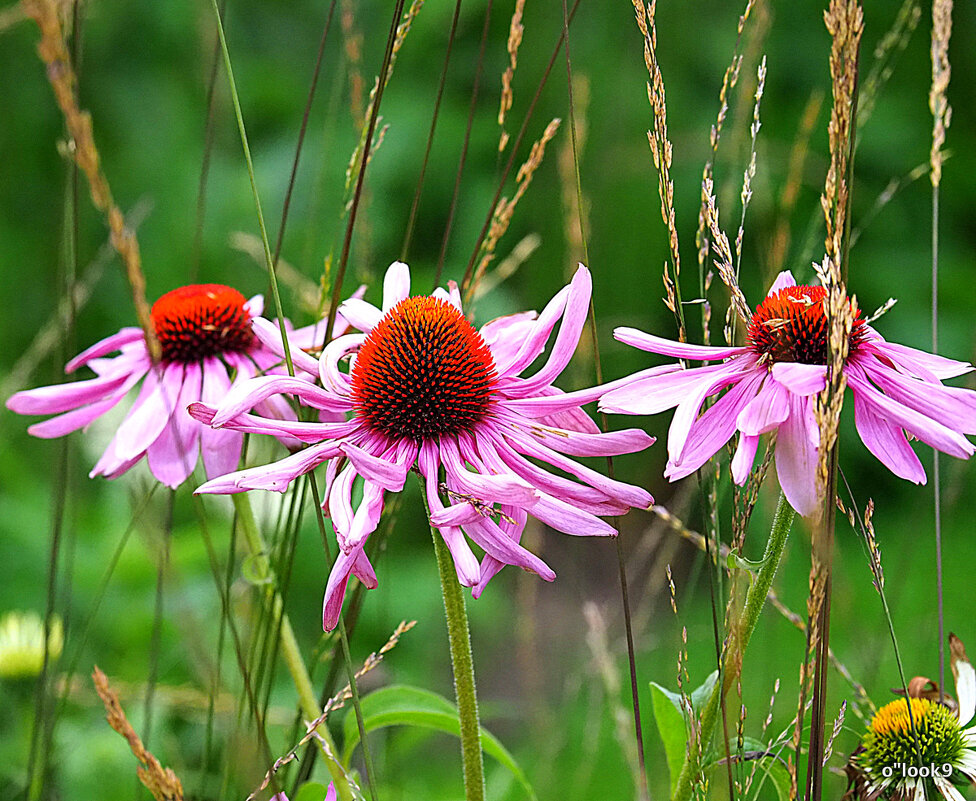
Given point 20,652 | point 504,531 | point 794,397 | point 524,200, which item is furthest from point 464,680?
point 524,200

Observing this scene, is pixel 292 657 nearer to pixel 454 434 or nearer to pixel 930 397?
pixel 454 434

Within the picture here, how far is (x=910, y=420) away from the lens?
1.25ft

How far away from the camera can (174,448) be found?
53cm

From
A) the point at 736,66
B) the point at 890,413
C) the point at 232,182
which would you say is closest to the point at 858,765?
the point at 890,413

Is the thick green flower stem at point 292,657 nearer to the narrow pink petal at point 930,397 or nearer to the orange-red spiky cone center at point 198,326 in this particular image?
the orange-red spiky cone center at point 198,326

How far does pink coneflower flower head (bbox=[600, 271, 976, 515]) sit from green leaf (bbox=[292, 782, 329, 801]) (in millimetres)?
235

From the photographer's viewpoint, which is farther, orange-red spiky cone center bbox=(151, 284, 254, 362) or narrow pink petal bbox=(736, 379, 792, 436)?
orange-red spiky cone center bbox=(151, 284, 254, 362)

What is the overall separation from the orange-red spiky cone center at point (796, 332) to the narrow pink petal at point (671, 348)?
0.01 m

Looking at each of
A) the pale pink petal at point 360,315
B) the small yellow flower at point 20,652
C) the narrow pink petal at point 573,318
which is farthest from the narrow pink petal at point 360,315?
the small yellow flower at point 20,652

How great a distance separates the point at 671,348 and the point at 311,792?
268 mm

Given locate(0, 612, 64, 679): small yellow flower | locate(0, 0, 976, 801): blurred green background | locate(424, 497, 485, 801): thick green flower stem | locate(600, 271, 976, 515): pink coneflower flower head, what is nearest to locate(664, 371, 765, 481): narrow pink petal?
locate(600, 271, 976, 515): pink coneflower flower head

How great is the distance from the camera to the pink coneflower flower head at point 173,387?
512mm

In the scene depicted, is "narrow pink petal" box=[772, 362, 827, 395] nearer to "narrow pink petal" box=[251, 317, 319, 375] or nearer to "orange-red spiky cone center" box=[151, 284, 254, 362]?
"narrow pink petal" box=[251, 317, 319, 375]

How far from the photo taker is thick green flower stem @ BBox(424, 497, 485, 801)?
41 centimetres
